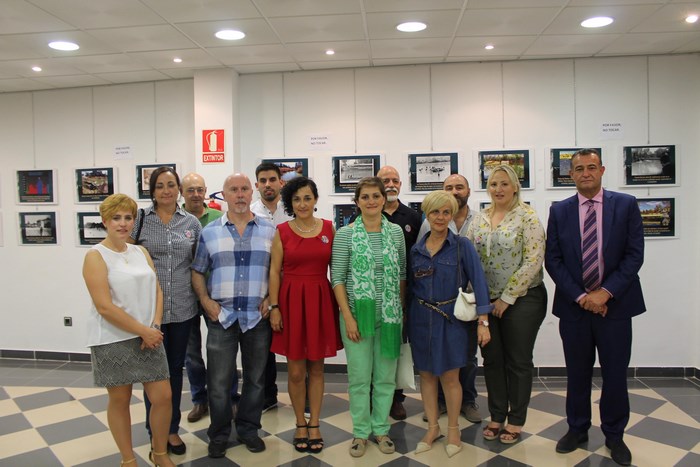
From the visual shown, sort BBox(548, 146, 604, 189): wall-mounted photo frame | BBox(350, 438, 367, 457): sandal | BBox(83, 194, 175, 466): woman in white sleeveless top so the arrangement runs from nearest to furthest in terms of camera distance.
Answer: BBox(83, 194, 175, 466): woman in white sleeveless top
BBox(350, 438, 367, 457): sandal
BBox(548, 146, 604, 189): wall-mounted photo frame

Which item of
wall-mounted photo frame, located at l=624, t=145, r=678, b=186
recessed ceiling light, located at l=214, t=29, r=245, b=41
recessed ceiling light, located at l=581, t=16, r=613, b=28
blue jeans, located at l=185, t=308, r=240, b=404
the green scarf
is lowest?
blue jeans, located at l=185, t=308, r=240, b=404

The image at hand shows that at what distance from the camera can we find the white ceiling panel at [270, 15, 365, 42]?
351 centimetres

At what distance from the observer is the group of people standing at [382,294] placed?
288 centimetres

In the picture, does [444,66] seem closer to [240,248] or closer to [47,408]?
[240,248]

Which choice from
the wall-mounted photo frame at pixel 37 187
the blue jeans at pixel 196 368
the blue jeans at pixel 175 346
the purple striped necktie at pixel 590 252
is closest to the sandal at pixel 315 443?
the blue jeans at pixel 196 368

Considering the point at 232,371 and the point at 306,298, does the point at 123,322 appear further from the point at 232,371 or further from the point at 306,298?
the point at 306,298

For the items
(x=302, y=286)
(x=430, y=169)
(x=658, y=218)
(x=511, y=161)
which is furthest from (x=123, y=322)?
(x=658, y=218)

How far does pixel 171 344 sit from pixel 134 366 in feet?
1.32

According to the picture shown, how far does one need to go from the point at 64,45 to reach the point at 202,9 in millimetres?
1459

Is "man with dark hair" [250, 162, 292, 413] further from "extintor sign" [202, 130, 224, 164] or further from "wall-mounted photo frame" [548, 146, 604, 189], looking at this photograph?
"wall-mounted photo frame" [548, 146, 604, 189]

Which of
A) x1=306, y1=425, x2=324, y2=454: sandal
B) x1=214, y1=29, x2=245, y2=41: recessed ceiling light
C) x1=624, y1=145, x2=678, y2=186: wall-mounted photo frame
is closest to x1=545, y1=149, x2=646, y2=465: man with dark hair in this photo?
x1=306, y1=425, x2=324, y2=454: sandal

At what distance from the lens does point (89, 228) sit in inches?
212

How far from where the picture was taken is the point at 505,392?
10.4 ft

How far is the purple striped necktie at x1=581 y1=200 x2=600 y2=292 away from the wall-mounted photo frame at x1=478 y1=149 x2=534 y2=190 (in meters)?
1.76
